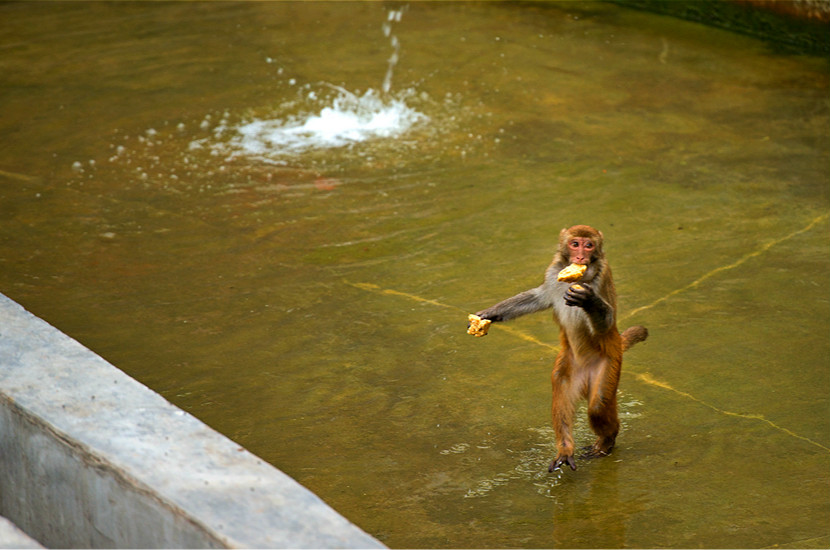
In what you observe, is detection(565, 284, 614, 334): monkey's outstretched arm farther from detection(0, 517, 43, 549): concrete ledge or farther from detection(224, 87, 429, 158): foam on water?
detection(224, 87, 429, 158): foam on water

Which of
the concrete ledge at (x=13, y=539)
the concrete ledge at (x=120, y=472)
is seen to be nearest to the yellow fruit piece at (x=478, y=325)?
the concrete ledge at (x=120, y=472)

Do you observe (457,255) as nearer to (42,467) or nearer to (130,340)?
(130,340)

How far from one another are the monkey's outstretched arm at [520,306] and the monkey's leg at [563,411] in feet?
0.74

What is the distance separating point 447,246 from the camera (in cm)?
616

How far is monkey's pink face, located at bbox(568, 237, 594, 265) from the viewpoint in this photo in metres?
3.99

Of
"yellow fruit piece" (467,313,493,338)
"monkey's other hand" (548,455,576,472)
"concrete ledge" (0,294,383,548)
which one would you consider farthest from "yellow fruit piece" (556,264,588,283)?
"concrete ledge" (0,294,383,548)

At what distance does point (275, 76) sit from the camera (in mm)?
8906

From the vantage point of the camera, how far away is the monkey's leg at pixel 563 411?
4.12m

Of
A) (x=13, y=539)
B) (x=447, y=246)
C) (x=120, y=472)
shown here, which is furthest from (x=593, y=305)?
(x=447, y=246)

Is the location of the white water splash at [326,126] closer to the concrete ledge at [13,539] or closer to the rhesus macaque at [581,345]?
the rhesus macaque at [581,345]

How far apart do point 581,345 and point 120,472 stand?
74.7 inches

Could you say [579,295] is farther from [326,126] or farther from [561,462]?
[326,126]

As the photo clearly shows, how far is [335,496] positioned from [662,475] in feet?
4.04

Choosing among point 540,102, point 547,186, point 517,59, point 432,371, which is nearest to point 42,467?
point 432,371
